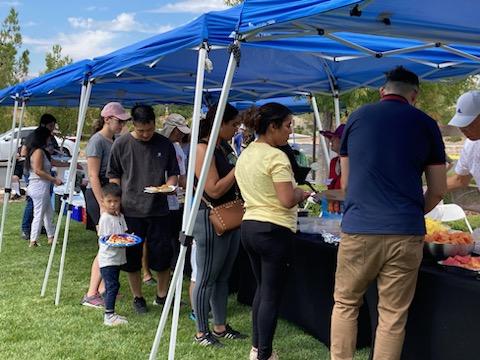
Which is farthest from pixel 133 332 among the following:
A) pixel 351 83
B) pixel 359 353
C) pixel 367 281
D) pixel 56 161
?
pixel 56 161

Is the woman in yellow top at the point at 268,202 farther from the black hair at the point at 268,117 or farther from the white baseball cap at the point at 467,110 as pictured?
the white baseball cap at the point at 467,110

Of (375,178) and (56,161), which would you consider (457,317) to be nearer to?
(375,178)

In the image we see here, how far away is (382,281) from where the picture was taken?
8.54ft

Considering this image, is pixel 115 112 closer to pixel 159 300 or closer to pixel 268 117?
pixel 159 300

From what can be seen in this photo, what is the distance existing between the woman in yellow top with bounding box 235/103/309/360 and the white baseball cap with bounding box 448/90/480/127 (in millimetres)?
882

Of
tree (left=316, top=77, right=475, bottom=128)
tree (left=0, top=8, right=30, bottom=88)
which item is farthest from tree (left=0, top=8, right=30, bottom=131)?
tree (left=316, top=77, right=475, bottom=128)

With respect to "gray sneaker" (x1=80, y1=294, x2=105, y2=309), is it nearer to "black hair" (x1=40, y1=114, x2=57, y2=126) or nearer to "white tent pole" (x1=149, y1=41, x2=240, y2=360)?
"white tent pole" (x1=149, y1=41, x2=240, y2=360)

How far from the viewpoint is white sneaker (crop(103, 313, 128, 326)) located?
4.20 meters

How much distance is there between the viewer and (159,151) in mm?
4285

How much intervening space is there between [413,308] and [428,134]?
2.96 feet

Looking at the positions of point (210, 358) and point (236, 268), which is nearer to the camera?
point (210, 358)

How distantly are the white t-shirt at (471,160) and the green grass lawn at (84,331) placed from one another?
129 cm

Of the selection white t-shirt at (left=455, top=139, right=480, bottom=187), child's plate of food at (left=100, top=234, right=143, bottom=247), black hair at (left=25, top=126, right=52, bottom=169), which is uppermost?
white t-shirt at (left=455, top=139, right=480, bottom=187)

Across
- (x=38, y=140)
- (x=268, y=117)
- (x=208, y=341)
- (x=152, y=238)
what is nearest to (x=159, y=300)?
(x=152, y=238)
